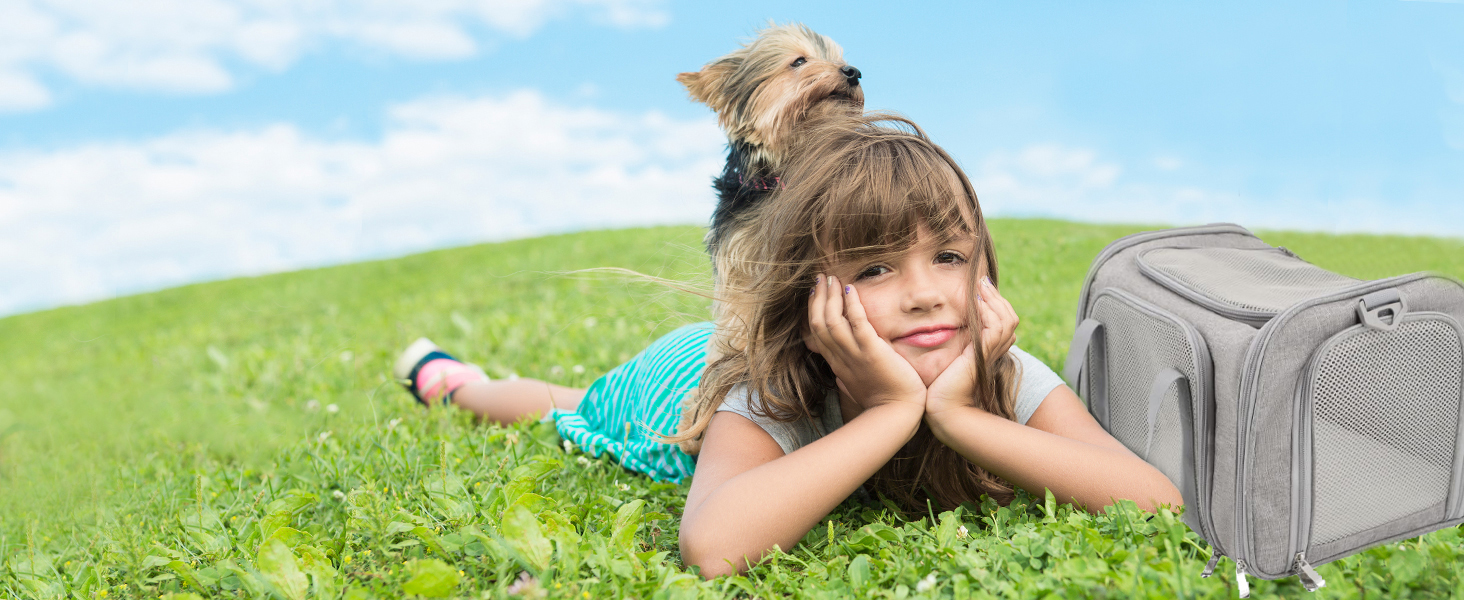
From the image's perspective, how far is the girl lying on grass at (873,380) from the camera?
2.20m

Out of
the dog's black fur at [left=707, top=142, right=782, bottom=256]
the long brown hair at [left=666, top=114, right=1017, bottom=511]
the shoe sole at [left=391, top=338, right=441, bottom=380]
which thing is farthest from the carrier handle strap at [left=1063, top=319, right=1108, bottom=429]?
the shoe sole at [left=391, top=338, right=441, bottom=380]

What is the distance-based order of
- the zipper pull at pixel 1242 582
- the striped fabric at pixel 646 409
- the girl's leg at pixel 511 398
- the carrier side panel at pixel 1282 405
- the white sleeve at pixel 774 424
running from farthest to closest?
1. the girl's leg at pixel 511 398
2. the striped fabric at pixel 646 409
3. the white sleeve at pixel 774 424
4. the carrier side panel at pixel 1282 405
5. the zipper pull at pixel 1242 582

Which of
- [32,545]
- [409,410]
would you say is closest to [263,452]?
[409,410]

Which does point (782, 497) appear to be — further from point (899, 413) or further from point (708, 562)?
point (899, 413)

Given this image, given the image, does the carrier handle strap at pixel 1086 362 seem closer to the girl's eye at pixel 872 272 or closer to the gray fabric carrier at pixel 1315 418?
the gray fabric carrier at pixel 1315 418

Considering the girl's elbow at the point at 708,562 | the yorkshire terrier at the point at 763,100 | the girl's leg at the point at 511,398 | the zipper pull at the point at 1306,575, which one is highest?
the yorkshire terrier at the point at 763,100

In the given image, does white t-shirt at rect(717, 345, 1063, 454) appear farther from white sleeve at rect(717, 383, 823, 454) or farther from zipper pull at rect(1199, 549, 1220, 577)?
zipper pull at rect(1199, 549, 1220, 577)

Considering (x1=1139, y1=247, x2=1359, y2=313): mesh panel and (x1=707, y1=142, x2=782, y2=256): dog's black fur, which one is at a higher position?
(x1=707, y1=142, x2=782, y2=256): dog's black fur

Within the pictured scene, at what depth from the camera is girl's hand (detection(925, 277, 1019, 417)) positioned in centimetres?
233

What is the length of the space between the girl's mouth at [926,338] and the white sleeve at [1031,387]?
0.40 meters

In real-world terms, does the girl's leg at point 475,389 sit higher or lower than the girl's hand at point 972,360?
lower

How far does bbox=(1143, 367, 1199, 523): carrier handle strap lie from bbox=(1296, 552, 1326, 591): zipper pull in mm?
242

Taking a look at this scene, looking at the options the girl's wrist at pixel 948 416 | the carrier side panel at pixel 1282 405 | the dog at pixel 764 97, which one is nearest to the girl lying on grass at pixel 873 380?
the girl's wrist at pixel 948 416

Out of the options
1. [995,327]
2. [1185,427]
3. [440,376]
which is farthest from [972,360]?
[440,376]
